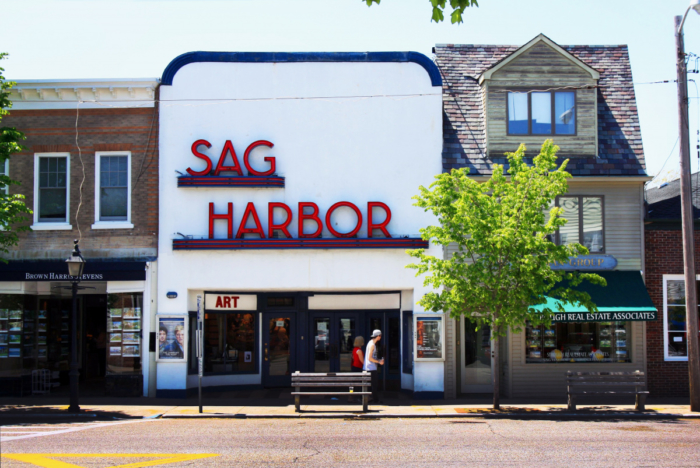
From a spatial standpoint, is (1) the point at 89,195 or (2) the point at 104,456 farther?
(1) the point at 89,195

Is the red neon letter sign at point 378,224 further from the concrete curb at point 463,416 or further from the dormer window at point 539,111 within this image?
the concrete curb at point 463,416

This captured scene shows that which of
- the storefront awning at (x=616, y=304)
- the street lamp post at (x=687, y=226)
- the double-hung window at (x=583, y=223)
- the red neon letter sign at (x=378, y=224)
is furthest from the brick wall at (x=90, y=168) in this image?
the street lamp post at (x=687, y=226)

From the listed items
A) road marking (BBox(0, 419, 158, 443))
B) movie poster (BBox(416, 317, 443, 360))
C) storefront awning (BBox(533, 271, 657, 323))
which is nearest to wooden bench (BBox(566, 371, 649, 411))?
storefront awning (BBox(533, 271, 657, 323))

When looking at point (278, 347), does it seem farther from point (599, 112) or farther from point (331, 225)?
point (599, 112)

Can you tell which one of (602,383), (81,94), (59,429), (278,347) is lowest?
(59,429)

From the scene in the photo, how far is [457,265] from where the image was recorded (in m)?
15.1

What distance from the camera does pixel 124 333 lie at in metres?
17.6

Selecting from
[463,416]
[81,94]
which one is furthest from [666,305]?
[81,94]

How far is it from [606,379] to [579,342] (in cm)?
246

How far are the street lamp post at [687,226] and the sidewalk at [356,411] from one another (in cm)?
95

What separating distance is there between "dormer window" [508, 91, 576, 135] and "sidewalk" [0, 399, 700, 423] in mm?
7579

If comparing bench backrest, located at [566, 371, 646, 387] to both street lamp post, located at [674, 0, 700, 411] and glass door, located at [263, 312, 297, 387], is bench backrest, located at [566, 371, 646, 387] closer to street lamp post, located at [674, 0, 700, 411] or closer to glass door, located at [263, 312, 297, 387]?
street lamp post, located at [674, 0, 700, 411]

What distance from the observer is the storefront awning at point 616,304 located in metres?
16.5

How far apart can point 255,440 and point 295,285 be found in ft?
21.6
